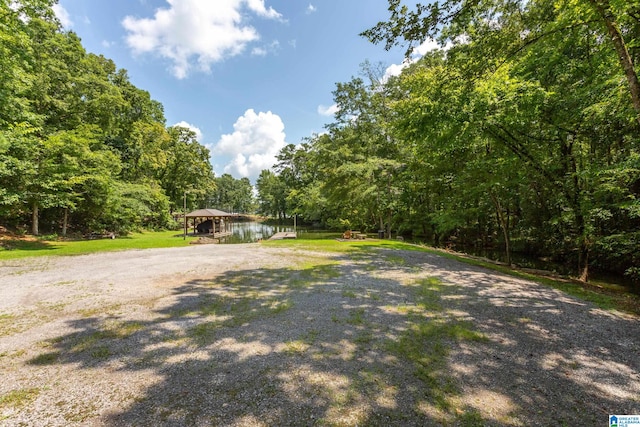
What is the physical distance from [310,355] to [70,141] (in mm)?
22059

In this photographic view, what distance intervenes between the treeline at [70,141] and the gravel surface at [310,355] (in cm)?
1189

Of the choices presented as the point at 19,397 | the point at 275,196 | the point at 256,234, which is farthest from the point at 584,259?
the point at 275,196

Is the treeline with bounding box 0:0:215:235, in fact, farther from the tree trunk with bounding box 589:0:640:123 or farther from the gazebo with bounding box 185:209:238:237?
the tree trunk with bounding box 589:0:640:123

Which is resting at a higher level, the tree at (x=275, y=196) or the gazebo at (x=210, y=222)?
the tree at (x=275, y=196)

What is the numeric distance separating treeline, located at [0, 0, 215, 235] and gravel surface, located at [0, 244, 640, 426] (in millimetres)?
11894

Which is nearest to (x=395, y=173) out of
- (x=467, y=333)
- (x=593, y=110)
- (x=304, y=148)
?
(x=593, y=110)

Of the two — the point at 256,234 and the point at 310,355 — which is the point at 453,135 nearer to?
the point at 310,355

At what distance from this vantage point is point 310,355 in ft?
12.2

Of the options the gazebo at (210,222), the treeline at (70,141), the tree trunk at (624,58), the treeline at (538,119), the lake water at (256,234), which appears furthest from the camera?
the gazebo at (210,222)

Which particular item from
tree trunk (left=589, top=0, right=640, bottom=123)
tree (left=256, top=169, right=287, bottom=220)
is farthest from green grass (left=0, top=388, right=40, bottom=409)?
tree (left=256, top=169, right=287, bottom=220)

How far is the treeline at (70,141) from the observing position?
45.0ft

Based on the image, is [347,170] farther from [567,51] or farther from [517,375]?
[517,375]

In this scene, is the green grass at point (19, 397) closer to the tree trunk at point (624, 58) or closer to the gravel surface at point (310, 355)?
the gravel surface at point (310, 355)

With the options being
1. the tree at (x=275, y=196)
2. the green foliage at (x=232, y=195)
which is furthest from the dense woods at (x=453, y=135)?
the green foliage at (x=232, y=195)
